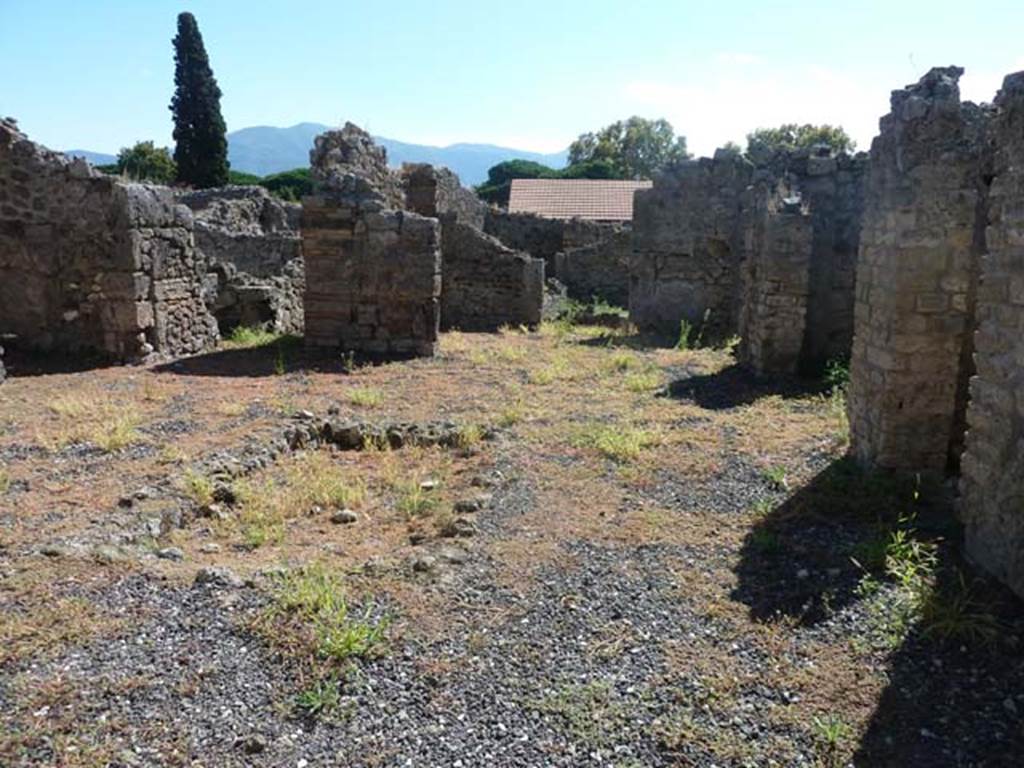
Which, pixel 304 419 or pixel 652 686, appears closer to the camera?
pixel 652 686

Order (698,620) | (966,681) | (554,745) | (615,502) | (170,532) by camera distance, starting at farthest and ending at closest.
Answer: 1. (615,502)
2. (170,532)
3. (698,620)
4. (966,681)
5. (554,745)

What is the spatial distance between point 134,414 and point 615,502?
4881mm

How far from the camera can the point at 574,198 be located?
1519 inches

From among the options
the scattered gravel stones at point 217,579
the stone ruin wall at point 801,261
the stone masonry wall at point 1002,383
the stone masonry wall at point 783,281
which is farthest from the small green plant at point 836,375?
the scattered gravel stones at point 217,579

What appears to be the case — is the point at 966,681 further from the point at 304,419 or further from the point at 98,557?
the point at 304,419

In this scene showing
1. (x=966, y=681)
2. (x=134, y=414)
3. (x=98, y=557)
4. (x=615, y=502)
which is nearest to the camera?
(x=966, y=681)

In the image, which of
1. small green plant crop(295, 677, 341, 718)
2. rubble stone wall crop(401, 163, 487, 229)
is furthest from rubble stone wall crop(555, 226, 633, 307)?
small green plant crop(295, 677, 341, 718)

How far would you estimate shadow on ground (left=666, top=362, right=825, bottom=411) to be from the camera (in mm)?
9414

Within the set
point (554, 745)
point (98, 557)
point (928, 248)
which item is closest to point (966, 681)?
point (554, 745)

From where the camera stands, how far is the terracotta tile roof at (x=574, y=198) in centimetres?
3647

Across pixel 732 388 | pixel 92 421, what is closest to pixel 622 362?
pixel 732 388

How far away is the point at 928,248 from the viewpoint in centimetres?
581

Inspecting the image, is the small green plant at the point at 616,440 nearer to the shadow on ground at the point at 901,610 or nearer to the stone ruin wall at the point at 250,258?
the shadow on ground at the point at 901,610

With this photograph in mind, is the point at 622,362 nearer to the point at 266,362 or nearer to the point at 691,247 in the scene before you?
the point at 691,247
